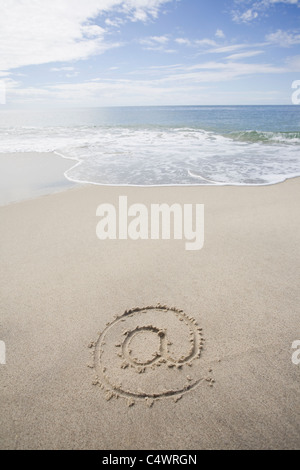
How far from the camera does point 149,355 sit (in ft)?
7.28

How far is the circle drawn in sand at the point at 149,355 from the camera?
194cm

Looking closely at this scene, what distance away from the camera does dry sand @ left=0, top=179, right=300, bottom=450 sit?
5.67 feet

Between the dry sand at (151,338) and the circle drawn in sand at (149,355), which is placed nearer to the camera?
the dry sand at (151,338)

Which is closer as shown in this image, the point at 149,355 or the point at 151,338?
the point at 149,355

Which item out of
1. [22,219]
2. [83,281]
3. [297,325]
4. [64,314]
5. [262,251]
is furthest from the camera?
[22,219]

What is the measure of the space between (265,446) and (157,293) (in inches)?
63.2

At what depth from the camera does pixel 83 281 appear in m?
3.11

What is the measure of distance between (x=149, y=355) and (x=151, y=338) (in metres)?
0.18

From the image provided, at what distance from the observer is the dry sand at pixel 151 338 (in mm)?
1728

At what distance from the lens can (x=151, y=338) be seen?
7.80 feet

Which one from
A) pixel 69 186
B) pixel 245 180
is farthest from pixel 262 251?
pixel 69 186

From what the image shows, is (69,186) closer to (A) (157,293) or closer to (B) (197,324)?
(A) (157,293)

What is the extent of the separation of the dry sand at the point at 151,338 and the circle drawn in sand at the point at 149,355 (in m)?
0.01
